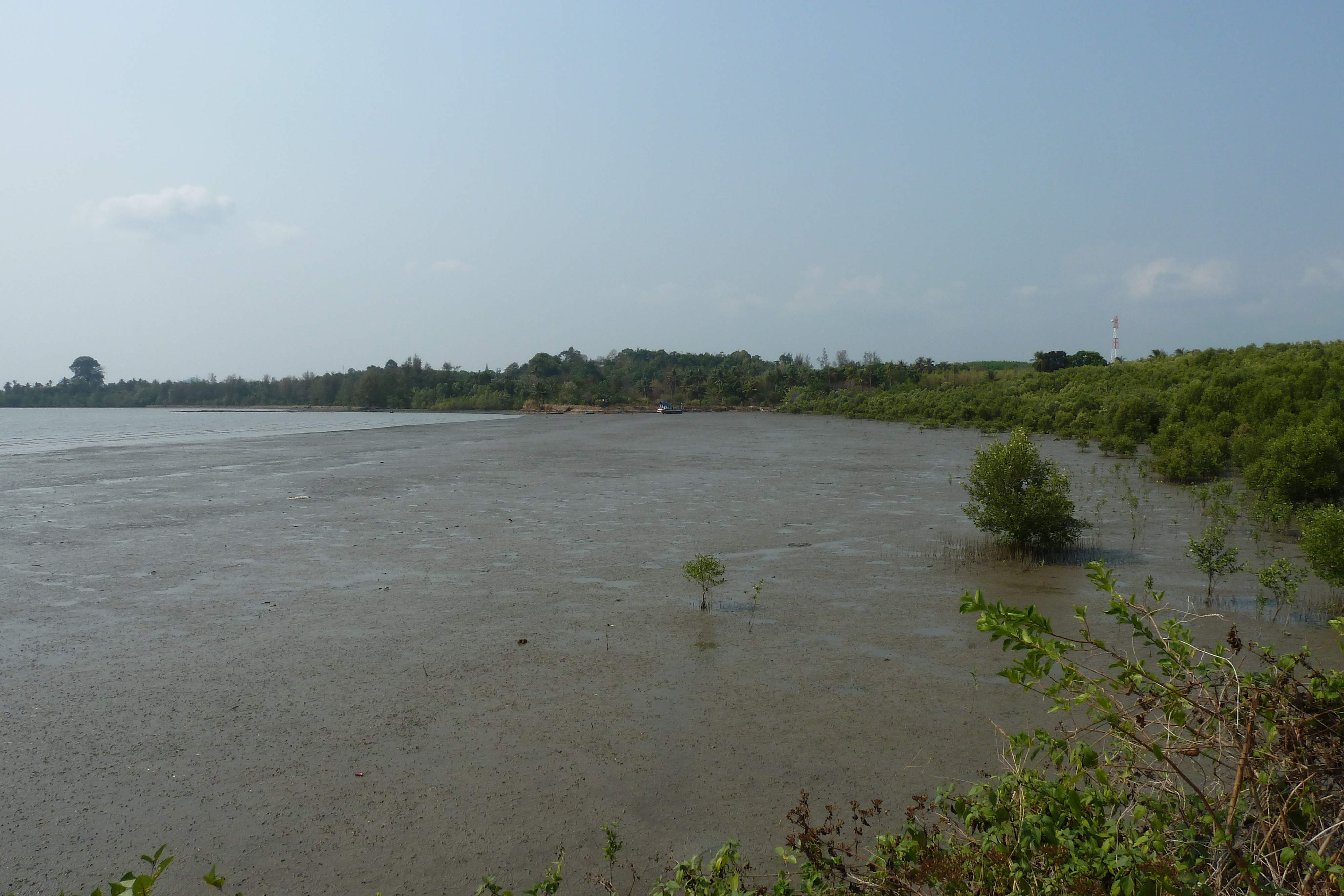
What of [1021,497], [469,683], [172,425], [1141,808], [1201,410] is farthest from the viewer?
[172,425]

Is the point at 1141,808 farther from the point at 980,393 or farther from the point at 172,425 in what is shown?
the point at 172,425

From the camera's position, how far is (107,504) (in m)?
17.4

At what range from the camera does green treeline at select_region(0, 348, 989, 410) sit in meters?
111

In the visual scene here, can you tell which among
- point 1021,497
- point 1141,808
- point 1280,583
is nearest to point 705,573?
point 1021,497

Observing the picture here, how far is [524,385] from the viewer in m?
126

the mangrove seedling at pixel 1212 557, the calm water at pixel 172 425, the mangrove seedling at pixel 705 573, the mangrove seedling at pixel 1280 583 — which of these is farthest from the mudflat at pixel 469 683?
the calm water at pixel 172 425

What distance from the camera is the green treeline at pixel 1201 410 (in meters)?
14.4

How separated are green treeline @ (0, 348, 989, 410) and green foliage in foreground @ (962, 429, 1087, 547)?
7901 cm

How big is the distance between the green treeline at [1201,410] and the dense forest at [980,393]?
0.20 ft

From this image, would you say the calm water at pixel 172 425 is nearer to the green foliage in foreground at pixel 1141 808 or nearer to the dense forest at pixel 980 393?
the dense forest at pixel 980 393

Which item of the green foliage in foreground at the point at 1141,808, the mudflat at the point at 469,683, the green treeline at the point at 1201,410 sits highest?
the green treeline at the point at 1201,410

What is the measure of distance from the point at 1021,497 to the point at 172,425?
237ft

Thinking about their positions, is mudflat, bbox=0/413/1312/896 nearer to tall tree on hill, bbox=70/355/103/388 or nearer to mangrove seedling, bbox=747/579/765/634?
mangrove seedling, bbox=747/579/765/634

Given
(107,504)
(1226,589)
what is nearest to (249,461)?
(107,504)
